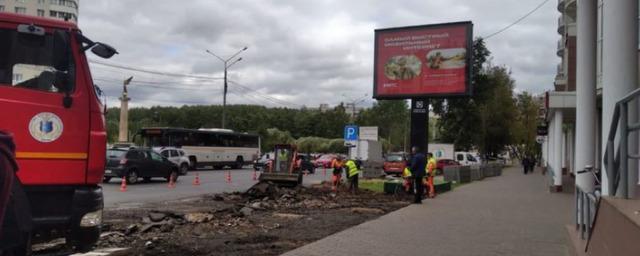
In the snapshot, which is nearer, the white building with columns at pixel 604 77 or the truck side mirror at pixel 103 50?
the truck side mirror at pixel 103 50

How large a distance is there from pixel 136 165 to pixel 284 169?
20.1 ft

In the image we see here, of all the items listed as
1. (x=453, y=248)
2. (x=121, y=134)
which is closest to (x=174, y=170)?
(x=453, y=248)

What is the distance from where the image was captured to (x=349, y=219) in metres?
14.5

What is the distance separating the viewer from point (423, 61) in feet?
76.7

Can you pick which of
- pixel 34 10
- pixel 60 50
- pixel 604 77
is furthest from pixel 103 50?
pixel 604 77

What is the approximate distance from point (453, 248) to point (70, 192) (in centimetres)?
591

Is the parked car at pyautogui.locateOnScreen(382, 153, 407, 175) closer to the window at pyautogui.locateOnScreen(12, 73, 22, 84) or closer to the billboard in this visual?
the billboard

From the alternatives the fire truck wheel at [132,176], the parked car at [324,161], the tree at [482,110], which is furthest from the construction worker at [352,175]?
the tree at [482,110]

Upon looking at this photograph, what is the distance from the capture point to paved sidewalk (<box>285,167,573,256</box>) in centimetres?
973

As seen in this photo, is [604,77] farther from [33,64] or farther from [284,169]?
[284,169]

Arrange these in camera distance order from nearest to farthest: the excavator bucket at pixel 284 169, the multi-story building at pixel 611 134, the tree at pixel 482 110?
the multi-story building at pixel 611 134 < the excavator bucket at pixel 284 169 < the tree at pixel 482 110

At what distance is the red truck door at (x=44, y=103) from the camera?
6043mm

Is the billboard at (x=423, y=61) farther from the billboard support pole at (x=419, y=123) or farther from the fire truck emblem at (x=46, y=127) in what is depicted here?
the fire truck emblem at (x=46, y=127)

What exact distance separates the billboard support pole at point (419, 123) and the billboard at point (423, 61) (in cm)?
30
